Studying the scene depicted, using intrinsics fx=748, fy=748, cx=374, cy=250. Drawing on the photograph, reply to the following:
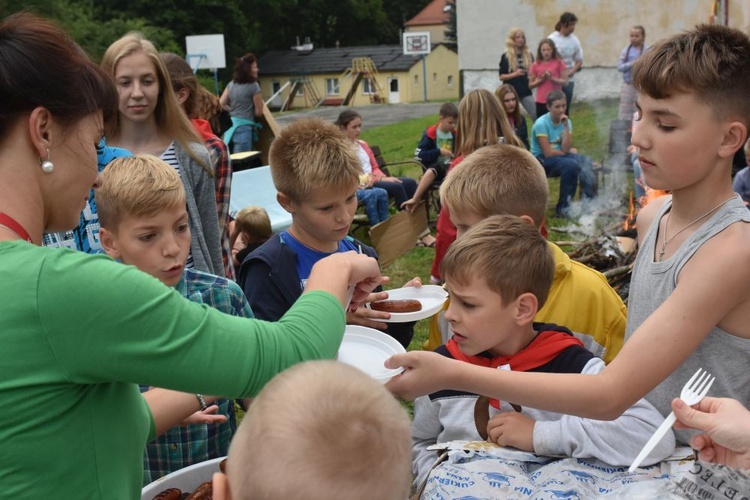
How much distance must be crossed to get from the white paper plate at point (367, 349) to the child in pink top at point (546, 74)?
12508 millimetres

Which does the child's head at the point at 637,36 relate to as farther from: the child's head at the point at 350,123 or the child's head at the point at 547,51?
the child's head at the point at 350,123

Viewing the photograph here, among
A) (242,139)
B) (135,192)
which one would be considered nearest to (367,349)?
(135,192)

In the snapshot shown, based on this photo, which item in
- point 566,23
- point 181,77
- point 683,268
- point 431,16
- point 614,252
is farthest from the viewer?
point 431,16

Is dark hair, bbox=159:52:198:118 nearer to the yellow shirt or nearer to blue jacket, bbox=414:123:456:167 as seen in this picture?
the yellow shirt

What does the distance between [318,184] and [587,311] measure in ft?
4.22

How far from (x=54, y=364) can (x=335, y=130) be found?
93.1 inches

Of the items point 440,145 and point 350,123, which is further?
point 440,145

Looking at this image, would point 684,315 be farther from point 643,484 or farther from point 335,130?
point 335,130

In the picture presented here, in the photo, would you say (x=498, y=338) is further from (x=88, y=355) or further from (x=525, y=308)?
(x=88, y=355)

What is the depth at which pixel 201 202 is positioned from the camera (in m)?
4.43

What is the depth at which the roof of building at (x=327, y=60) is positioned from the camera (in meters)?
55.3

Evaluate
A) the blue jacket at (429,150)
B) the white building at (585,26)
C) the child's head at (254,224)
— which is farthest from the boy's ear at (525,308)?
the white building at (585,26)

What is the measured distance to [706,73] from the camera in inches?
83.9

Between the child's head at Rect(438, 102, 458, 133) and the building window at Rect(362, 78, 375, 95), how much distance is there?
43.3 metres
